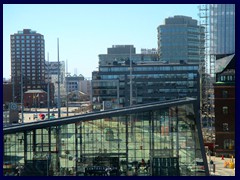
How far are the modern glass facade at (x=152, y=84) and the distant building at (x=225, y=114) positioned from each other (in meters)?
29.2

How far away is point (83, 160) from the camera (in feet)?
50.2

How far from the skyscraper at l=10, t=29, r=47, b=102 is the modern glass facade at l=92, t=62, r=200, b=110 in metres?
32.4

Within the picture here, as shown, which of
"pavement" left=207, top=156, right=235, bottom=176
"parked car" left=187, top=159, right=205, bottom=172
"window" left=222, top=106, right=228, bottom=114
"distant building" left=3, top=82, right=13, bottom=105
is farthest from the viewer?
"distant building" left=3, top=82, right=13, bottom=105

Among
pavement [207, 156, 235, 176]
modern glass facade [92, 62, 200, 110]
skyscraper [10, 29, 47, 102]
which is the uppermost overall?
skyscraper [10, 29, 47, 102]

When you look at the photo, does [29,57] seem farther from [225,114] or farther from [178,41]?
[225,114]

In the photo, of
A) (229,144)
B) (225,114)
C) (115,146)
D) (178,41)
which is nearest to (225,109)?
(225,114)

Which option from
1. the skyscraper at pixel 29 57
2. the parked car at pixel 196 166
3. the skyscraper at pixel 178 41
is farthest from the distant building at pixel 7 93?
the parked car at pixel 196 166

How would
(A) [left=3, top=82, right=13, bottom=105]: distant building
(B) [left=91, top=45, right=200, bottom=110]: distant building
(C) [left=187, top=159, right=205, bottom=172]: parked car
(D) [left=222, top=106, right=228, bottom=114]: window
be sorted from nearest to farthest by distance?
(C) [left=187, top=159, right=205, bottom=172]: parked car → (D) [left=222, top=106, right=228, bottom=114]: window → (B) [left=91, top=45, right=200, bottom=110]: distant building → (A) [left=3, top=82, right=13, bottom=105]: distant building

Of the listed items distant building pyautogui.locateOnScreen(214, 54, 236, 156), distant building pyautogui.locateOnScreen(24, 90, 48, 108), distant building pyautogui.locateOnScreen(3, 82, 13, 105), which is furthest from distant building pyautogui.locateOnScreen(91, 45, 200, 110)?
distant building pyautogui.locateOnScreen(214, 54, 236, 156)

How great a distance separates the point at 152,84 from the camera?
189 ft

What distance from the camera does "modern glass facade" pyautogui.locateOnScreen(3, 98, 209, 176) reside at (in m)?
15.1

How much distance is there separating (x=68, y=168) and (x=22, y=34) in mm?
83567

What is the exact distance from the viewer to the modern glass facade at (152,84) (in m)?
57.2

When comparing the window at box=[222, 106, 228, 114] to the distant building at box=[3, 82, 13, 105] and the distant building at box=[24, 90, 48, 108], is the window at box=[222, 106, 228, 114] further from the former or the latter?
the distant building at box=[24, 90, 48, 108]
